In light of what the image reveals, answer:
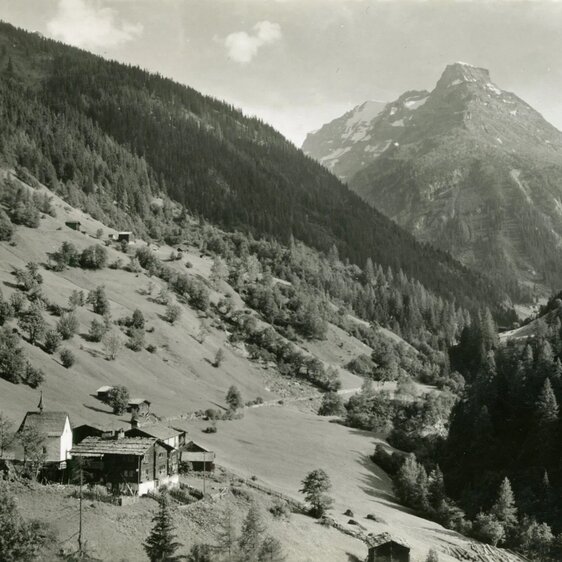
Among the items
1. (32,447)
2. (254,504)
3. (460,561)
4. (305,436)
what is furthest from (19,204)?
(460,561)

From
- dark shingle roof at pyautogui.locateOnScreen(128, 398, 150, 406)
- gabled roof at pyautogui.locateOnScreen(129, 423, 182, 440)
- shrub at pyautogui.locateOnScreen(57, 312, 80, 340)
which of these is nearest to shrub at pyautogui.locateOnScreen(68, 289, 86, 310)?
shrub at pyautogui.locateOnScreen(57, 312, 80, 340)

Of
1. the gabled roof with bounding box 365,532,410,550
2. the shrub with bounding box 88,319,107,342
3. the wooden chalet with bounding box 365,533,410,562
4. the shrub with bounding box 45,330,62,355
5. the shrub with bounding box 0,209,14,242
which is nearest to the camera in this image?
the wooden chalet with bounding box 365,533,410,562

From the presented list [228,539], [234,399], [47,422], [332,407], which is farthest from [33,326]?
[228,539]

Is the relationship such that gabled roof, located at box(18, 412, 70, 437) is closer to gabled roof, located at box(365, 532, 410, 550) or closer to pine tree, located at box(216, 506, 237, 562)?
pine tree, located at box(216, 506, 237, 562)

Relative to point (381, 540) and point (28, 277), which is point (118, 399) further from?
point (381, 540)

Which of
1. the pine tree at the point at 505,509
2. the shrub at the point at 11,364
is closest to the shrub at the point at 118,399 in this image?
the shrub at the point at 11,364

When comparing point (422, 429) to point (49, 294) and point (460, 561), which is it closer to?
point (460, 561)

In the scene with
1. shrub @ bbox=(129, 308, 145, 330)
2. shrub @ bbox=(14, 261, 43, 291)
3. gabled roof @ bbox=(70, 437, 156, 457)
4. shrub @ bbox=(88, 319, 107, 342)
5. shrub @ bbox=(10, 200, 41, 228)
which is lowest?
gabled roof @ bbox=(70, 437, 156, 457)
